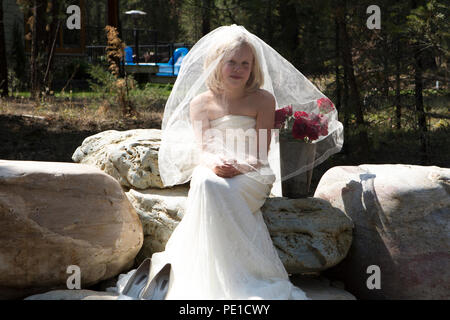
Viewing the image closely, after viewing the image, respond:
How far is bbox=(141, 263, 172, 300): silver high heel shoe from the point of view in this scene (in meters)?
3.67

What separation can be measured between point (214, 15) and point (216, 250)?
20.4 feet

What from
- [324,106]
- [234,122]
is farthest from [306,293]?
[324,106]

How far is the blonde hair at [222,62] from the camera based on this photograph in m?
3.89

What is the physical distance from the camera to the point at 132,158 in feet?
15.8

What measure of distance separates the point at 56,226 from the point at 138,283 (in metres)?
0.74

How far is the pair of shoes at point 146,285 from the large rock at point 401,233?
1.49 m

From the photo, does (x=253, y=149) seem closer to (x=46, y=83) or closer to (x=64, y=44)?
(x=46, y=83)

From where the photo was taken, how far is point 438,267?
3883 millimetres

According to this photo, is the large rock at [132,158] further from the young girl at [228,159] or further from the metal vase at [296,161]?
the metal vase at [296,161]

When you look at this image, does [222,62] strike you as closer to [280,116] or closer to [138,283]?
[280,116]

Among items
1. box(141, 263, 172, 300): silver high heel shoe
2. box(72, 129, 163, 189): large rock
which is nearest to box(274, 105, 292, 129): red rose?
box(72, 129, 163, 189): large rock
